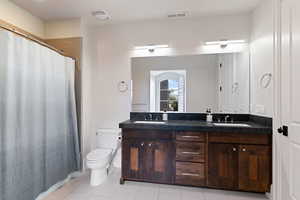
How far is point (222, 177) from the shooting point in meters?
2.12

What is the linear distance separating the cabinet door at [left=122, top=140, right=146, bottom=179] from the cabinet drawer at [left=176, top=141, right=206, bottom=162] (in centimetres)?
49

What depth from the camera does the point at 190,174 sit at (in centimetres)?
220

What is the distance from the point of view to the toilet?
92.6 inches

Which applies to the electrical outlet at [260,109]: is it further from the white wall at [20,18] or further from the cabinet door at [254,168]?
the white wall at [20,18]

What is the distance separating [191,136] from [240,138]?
1.93 ft

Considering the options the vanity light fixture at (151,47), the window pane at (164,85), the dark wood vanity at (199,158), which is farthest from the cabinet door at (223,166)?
the vanity light fixture at (151,47)

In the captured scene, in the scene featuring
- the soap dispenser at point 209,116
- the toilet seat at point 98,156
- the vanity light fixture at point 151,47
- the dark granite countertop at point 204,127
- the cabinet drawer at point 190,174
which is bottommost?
the cabinet drawer at point 190,174

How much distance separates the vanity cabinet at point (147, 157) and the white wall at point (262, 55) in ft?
4.26

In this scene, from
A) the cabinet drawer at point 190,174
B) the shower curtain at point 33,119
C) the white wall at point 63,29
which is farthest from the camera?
the white wall at point 63,29

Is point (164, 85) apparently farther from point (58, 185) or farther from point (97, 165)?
point (58, 185)

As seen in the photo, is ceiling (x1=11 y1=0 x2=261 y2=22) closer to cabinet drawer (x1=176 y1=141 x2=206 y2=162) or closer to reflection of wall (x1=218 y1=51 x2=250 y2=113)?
reflection of wall (x1=218 y1=51 x2=250 y2=113)

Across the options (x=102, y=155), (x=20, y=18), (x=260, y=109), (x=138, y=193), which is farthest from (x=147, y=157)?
(x=20, y=18)

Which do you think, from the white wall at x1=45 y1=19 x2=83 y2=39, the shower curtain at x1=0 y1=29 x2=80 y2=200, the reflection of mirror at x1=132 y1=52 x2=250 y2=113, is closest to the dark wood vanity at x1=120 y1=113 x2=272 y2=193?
the reflection of mirror at x1=132 y1=52 x2=250 y2=113

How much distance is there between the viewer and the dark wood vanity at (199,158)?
80.7 inches
